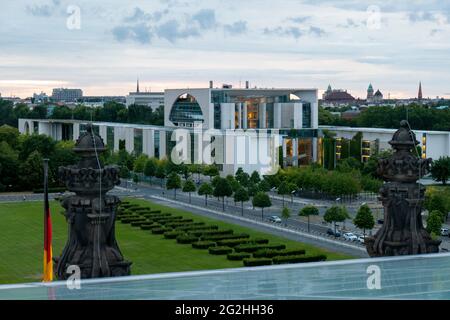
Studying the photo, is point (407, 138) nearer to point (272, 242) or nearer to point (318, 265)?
point (318, 265)

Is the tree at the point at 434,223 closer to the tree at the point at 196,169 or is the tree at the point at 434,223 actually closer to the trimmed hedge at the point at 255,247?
the trimmed hedge at the point at 255,247

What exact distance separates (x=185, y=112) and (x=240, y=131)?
42.6ft

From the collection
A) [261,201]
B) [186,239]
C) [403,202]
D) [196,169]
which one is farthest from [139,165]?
[403,202]

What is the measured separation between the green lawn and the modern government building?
84.7 ft

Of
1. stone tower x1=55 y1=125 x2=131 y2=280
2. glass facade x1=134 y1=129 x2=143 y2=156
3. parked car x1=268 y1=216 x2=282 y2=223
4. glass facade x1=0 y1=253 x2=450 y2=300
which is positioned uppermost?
stone tower x1=55 y1=125 x2=131 y2=280

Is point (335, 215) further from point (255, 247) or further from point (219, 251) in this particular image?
point (219, 251)

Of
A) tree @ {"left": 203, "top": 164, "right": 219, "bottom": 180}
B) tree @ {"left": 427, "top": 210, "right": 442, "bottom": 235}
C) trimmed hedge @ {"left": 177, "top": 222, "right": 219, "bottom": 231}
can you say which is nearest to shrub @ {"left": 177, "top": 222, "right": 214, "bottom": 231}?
trimmed hedge @ {"left": 177, "top": 222, "right": 219, "bottom": 231}

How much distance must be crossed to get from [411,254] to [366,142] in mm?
73022

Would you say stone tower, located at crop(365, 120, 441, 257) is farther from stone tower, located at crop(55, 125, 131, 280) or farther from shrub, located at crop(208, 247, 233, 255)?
shrub, located at crop(208, 247, 233, 255)

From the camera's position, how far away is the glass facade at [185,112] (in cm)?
8788

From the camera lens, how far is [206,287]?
11.0 meters

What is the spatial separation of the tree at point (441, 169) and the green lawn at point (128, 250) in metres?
28.0

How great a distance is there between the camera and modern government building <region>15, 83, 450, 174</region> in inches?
3059

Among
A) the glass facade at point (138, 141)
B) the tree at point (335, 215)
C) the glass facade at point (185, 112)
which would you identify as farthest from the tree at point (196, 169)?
the tree at point (335, 215)
